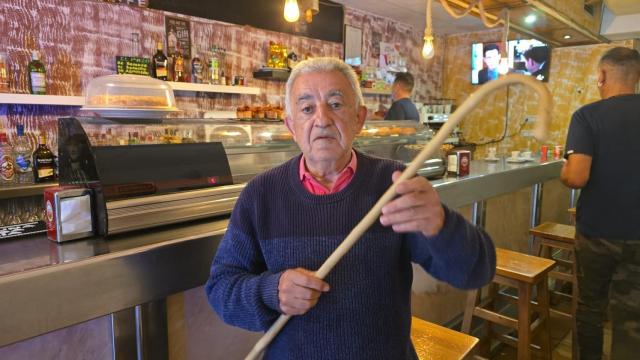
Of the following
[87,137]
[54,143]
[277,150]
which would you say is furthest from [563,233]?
[54,143]

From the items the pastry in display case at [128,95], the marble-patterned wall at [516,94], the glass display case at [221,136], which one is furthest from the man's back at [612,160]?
the marble-patterned wall at [516,94]

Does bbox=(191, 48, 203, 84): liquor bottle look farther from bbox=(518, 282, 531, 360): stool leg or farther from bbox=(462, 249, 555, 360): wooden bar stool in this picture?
bbox=(518, 282, 531, 360): stool leg

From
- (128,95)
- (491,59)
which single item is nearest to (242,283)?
(128,95)

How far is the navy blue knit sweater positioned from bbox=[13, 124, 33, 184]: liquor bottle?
3.08 meters

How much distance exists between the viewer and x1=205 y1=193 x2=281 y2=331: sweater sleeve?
1.15 meters

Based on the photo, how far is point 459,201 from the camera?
2.85 m

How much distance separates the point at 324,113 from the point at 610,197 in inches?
84.9

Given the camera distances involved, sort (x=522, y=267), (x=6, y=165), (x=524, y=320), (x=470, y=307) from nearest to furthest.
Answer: (x=524, y=320), (x=522, y=267), (x=470, y=307), (x=6, y=165)

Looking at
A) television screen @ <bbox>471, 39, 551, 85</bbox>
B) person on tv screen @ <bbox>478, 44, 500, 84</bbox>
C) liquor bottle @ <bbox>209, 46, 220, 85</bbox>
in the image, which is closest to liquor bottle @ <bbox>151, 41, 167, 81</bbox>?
liquor bottle @ <bbox>209, 46, 220, 85</bbox>

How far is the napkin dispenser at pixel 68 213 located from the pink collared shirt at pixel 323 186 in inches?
28.6

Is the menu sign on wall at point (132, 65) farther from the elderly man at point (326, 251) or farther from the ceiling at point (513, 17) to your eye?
the elderly man at point (326, 251)

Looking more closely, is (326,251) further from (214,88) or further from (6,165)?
(214,88)

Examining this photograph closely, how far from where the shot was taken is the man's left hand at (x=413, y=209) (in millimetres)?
960

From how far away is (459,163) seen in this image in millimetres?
3076
